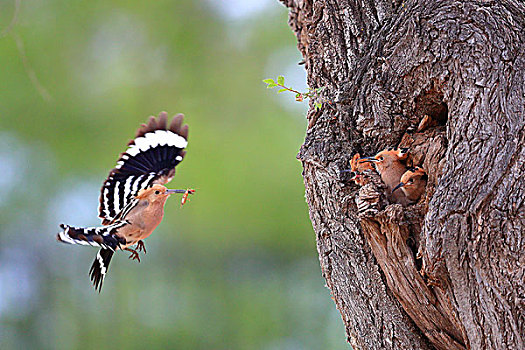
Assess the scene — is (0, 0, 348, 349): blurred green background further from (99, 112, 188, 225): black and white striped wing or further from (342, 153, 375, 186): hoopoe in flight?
(342, 153, 375, 186): hoopoe in flight

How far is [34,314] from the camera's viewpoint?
3.55 meters

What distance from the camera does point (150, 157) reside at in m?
1.25

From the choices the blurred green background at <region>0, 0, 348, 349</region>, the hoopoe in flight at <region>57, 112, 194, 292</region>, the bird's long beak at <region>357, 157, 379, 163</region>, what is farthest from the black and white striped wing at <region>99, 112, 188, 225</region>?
the blurred green background at <region>0, 0, 348, 349</region>

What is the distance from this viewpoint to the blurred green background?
356cm

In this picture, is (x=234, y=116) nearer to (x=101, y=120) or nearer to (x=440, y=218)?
(x=101, y=120)

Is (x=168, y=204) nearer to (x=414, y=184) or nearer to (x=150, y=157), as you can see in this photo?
(x=150, y=157)

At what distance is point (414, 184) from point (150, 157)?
598mm

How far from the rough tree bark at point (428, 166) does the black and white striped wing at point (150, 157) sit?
0.32 metres

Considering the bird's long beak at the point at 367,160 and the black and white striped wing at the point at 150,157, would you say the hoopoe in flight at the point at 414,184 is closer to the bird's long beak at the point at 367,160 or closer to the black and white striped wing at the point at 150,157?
the bird's long beak at the point at 367,160

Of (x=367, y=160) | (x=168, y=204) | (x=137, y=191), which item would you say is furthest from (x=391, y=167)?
(x=168, y=204)

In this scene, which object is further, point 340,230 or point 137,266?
point 137,266

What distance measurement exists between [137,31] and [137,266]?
1646 millimetres

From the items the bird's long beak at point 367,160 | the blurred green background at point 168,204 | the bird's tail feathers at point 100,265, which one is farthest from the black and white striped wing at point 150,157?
the blurred green background at point 168,204

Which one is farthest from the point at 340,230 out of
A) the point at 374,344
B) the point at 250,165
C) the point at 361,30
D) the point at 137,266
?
the point at 137,266
